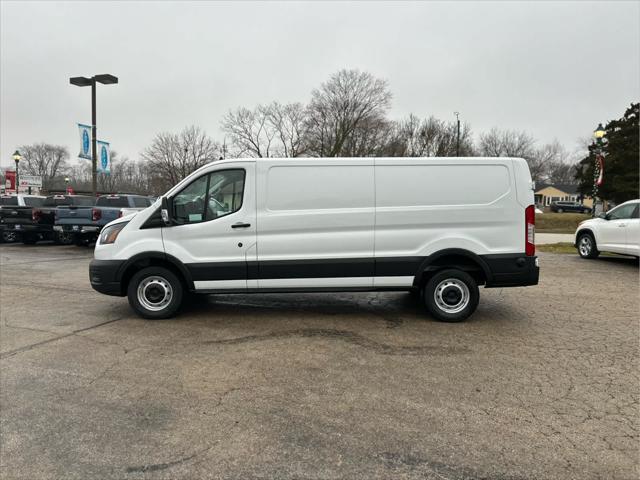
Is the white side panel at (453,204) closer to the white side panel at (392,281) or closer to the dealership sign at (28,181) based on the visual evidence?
the white side panel at (392,281)

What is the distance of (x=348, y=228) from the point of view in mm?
5711

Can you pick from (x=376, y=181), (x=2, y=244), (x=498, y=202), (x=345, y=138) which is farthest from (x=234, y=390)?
(x=345, y=138)

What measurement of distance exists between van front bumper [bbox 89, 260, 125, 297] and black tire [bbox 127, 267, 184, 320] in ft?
0.58

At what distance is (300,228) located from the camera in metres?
5.72

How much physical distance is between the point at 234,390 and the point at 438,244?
10.6 feet

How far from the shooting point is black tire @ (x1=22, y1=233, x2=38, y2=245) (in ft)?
56.9

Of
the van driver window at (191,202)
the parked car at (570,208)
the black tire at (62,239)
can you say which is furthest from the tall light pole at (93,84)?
the parked car at (570,208)

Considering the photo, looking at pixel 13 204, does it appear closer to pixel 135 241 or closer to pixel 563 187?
pixel 135 241

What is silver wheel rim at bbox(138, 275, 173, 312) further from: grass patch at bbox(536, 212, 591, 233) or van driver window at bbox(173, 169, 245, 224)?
grass patch at bbox(536, 212, 591, 233)

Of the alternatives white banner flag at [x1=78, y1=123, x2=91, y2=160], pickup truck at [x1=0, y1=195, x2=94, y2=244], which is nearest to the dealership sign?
white banner flag at [x1=78, y1=123, x2=91, y2=160]

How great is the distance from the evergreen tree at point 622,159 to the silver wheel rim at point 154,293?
41162 millimetres

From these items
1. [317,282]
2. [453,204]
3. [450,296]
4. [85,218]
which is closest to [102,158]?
[85,218]

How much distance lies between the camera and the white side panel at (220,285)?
587cm

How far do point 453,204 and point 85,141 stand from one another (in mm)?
18389
